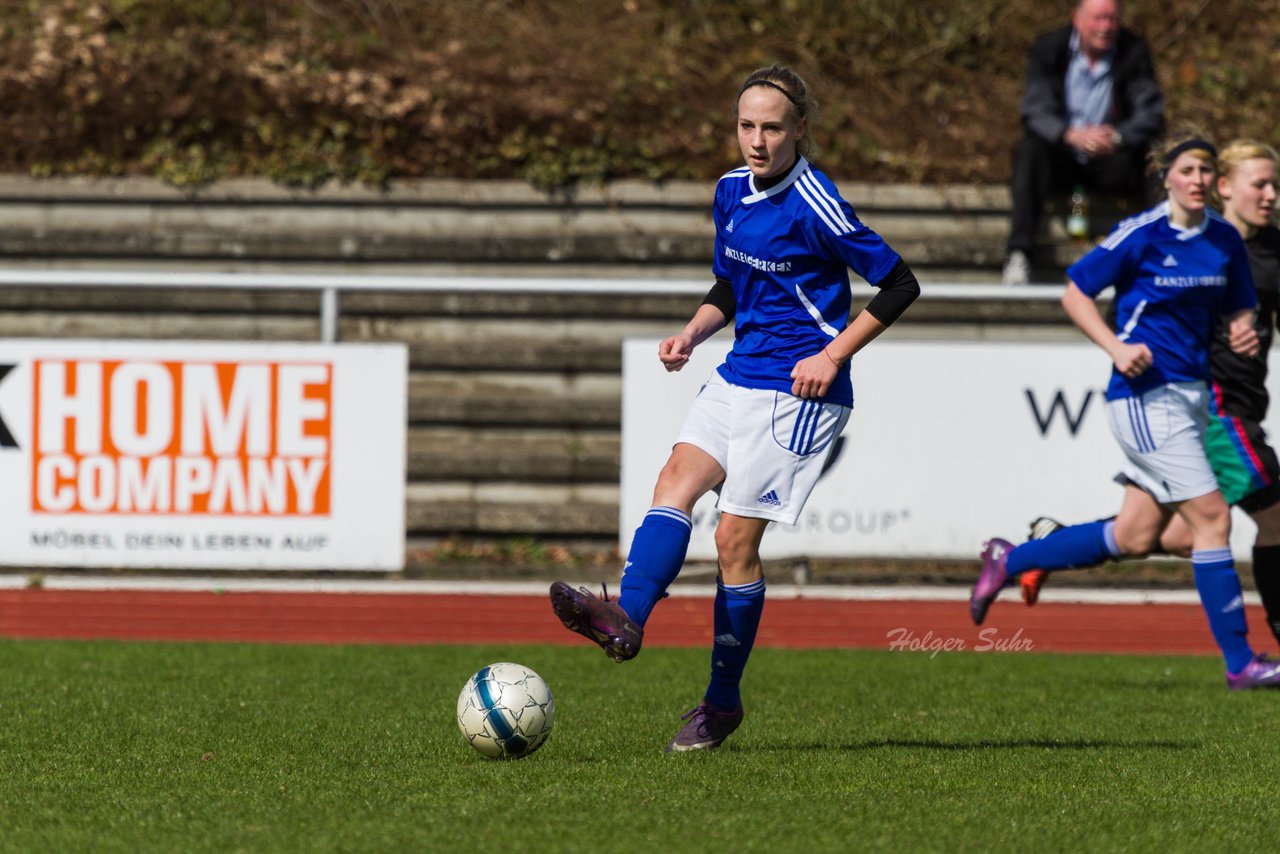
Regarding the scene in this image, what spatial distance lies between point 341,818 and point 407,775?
2.06 feet

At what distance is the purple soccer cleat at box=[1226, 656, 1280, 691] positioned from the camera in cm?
652

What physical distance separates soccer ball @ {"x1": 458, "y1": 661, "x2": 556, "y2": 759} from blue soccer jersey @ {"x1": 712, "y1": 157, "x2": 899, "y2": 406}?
42.7 inches

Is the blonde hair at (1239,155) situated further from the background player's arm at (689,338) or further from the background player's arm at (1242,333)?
the background player's arm at (689,338)

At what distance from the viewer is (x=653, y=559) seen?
15.4ft

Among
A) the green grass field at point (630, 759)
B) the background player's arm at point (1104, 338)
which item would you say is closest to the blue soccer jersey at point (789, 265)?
the green grass field at point (630, 759)

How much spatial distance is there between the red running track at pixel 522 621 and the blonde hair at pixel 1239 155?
2.56m

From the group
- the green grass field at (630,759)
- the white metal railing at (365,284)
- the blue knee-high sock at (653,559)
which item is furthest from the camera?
the white metal railing at (365,284)

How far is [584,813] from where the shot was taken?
3910 millimetres

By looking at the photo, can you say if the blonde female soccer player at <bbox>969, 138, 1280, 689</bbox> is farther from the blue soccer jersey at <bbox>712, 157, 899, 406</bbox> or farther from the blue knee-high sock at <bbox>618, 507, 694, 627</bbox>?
the blue knee-high sock at <bbox>618, 507, 694, 627</bbox>

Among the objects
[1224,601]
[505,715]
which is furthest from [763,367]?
[1224,601]

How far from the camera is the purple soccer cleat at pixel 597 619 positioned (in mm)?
4309

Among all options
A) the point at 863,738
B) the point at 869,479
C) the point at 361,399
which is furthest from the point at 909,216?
the point at 863,738

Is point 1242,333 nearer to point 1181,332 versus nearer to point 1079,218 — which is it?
point 1181,332

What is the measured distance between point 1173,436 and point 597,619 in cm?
301
